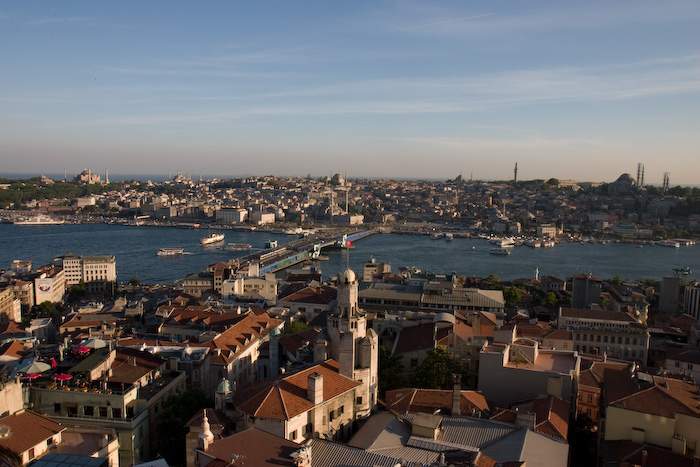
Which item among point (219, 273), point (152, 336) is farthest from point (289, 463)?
point (219, 273)

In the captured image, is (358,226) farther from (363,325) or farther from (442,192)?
(363,325)

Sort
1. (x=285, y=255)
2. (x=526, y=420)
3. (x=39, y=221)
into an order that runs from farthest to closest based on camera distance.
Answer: (x=39, y=221) < (x=285, y=255) < (x=526, y=420)

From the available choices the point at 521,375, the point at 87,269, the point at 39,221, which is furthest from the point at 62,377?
the point at 39,221

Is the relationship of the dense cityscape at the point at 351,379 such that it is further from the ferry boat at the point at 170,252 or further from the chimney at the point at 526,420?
the ferry boat at the point at 170,252

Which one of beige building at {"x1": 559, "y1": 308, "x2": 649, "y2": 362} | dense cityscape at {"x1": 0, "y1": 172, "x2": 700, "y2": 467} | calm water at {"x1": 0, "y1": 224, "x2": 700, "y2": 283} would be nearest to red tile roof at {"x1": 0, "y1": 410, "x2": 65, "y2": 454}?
dense cityscape at {"x1": 0, "y1": 172, "x2": 700, "y2": 467}

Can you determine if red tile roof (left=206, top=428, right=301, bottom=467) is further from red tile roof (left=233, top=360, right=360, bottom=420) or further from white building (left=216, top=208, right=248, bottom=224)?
white building (left=216, top=208, right=248, bottom=224)

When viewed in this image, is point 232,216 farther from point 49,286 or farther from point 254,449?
point 254,449
